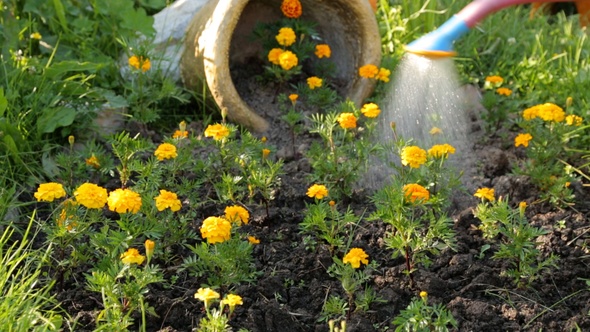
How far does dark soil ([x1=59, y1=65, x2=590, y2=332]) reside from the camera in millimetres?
2697

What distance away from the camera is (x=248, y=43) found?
4.38 metres

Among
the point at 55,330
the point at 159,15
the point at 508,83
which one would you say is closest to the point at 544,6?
the point at 508,83

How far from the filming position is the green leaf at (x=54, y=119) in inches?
142

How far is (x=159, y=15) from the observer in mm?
4547

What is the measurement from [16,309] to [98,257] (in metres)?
0.48

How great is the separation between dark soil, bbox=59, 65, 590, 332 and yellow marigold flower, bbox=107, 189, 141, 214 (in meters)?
0.25

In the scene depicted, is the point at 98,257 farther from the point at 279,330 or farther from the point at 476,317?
the point at 476,317

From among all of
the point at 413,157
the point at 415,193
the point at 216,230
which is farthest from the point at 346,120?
the point at 216,230

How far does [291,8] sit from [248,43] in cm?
38

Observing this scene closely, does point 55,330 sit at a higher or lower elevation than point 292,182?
higher

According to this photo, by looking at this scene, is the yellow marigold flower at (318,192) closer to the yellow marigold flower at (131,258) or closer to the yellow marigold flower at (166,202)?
the yellow marigold flower at (166,202)

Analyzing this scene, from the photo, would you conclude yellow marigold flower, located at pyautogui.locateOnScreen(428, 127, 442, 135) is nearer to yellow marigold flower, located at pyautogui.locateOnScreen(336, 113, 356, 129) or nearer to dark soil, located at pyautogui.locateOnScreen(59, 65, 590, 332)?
dark soil, located at pyautogui.locateOnScreen(59, 65, 590, 332)

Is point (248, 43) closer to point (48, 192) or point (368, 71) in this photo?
point (368, 71)

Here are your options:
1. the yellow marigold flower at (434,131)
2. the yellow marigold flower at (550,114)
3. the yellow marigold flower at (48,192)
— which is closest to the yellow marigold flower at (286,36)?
the yellow marigold flower at (434,131)
